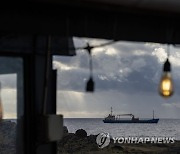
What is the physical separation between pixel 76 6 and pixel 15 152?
6.42 ft

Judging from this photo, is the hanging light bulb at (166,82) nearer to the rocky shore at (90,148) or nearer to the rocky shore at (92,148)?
the rocky shore at (92,148)

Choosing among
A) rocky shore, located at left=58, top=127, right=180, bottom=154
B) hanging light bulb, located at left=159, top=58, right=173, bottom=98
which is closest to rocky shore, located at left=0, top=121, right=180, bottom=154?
rocky shore, located at left=58, top=127, right=180, bottom=154

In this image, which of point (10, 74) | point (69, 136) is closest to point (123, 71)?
point (69, 136)

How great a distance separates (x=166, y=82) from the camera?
155 inches

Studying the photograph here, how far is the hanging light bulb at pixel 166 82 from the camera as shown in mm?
3945

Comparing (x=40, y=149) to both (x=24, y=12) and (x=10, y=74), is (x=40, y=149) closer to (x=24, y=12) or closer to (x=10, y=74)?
(x=10, y=74)

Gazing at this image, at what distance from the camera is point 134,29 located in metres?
3.69

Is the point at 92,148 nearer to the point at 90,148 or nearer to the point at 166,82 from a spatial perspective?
the point at 90,148

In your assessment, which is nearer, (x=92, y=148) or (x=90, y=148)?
(x=90, y=148)

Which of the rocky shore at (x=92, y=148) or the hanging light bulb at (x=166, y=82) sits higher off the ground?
the hanging light bulb at (x=166, y=82)

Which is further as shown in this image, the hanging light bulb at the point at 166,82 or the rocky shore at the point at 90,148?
the rocky shore at the point at 90,148

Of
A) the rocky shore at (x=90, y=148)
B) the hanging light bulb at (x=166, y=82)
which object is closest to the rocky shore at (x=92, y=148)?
the rocky shore at (x=90, y=148)

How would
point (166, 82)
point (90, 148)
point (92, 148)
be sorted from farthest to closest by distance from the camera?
point (92, 148), point (90, 148), point (166, 82)

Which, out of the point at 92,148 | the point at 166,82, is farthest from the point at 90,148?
the point at 166,82
